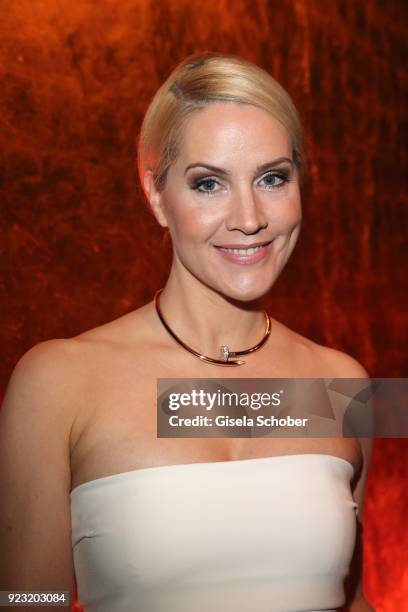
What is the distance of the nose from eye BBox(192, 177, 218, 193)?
3cm

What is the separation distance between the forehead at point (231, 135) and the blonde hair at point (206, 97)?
1 cm

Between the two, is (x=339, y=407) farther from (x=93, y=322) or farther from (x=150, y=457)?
(x=93, y=322)

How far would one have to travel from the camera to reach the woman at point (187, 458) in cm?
128

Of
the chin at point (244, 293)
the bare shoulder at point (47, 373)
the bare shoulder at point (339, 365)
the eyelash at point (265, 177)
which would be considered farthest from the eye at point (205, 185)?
the bare shoulder at point (339, 365)

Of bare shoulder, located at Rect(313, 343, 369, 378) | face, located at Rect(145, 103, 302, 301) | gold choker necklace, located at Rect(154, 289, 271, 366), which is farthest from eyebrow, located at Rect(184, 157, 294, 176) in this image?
bare shoulder, located at Rect(313, 343, 369, 378)

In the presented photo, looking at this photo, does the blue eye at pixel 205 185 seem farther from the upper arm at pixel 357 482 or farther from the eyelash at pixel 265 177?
the upper arm at pixel 357 482

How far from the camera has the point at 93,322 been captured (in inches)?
72.9

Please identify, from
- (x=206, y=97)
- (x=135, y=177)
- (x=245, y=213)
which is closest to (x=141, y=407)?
(x=245, y=213)

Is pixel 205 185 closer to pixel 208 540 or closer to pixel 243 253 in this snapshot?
pixel 243 253

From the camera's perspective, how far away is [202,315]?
56.4 inches

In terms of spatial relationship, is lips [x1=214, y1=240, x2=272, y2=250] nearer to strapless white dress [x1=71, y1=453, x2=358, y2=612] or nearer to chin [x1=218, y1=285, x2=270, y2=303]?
chin [x1=218, y1=285, x2=270, y2=303]

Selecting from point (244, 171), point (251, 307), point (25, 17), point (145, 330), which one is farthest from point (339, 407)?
point (25, 17)

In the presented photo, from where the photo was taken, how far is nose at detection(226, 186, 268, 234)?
A: 4.25 ft

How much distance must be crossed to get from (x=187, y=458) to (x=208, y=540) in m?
0.12
